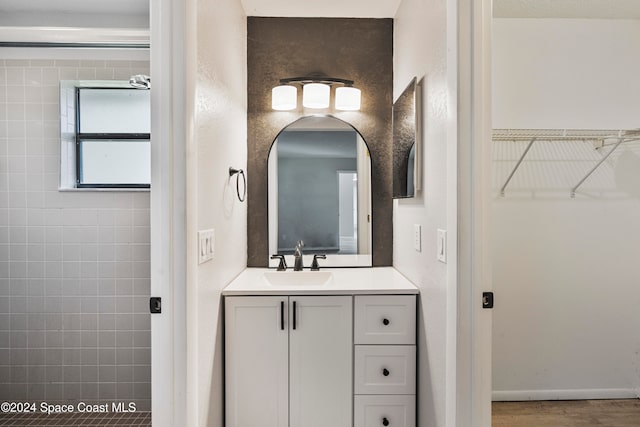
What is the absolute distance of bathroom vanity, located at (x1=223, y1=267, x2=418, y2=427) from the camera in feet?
6.35

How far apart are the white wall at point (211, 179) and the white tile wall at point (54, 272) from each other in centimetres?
64

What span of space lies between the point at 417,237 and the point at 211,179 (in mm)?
1005

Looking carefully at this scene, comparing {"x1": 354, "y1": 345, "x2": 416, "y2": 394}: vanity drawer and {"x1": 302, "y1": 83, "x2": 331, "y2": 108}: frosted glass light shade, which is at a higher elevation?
{"x1": 302, "y1": 83, "x2": 331, "y2": 108}: frosted glass light shade

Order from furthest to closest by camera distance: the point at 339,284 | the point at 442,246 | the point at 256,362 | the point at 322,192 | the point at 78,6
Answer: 1. the point at 322,192
2. the point at 78,6
3. the point at 339,284
4. the point at 256,362
5. the point at 442,246

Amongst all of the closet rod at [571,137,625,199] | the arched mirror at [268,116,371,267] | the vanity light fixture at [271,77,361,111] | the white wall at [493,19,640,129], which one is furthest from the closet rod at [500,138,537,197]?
the vanity light fixture at [271,77,361,111]

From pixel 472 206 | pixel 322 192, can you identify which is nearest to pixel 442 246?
pixel 472 206

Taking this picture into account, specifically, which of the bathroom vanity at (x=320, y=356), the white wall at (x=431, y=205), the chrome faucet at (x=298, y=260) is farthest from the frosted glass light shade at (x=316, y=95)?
the bathroom vanity at (x=320, y=356)

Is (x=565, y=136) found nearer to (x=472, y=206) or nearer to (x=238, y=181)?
(x=472, y=206)

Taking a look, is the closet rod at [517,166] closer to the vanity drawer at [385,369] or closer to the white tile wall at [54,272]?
the vanity drawer at [385,369]

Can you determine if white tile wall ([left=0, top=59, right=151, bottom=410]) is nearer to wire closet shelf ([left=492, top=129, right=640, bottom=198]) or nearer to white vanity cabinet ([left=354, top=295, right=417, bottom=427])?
white vanity cabinet ([left=354, top=295, right=417, bottom=427])

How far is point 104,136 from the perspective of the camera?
7.70 ft

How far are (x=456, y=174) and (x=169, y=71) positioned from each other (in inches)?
39.5

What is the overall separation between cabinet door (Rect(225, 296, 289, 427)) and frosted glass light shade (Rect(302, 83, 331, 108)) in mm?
1289

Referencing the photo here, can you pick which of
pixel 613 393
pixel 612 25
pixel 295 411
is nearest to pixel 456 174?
pixel 295 411
